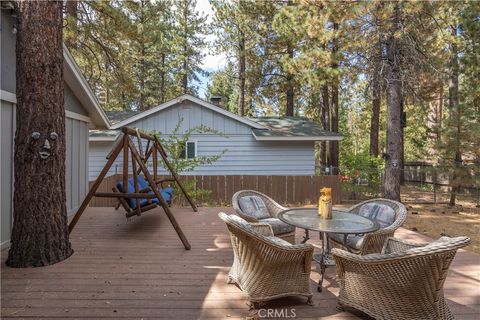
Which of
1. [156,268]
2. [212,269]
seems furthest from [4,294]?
[212,269]

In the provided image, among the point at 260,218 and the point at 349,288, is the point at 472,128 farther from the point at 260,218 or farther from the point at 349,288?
the point at 349,288

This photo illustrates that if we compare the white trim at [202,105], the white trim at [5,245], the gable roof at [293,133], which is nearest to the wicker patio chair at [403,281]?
the white trim at [5,245]

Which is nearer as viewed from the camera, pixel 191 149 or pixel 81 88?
pixel 81 88

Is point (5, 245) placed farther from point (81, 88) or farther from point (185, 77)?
point (185, 77)

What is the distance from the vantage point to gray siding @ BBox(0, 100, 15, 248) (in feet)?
14.1

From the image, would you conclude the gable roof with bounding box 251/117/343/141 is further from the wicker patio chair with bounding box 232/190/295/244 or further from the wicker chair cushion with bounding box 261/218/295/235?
the wicker chair cushion with bounding box 261/218/295/235

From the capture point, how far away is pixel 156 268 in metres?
3.70

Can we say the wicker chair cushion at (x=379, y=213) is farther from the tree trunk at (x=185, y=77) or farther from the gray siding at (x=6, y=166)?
the tree trunk at (x=185, y=77)

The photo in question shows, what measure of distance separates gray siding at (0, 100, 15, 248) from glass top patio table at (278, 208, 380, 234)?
3.94m

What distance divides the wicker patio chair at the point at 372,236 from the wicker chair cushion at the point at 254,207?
3.41 feet

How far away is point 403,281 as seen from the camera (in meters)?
2.42

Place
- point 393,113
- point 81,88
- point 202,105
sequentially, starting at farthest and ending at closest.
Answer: point 202,105, point 393,113, point 81,88

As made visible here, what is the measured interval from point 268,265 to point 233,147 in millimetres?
9072

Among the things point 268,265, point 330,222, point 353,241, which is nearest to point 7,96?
point 268,265
